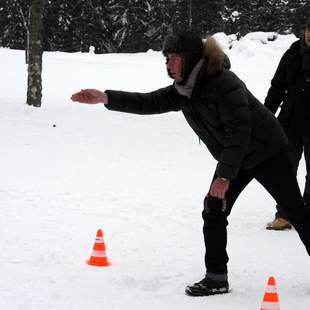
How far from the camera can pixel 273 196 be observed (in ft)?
14.1

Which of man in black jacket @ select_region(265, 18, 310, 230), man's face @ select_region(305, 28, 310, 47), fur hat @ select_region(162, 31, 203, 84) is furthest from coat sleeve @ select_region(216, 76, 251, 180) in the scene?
man in black jacket @ select_region(265, 18, 310, 230)

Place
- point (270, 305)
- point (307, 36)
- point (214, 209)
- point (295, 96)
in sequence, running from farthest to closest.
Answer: point (295, 96)
point (307, 36)
point (214, 209)
point (270, 305)

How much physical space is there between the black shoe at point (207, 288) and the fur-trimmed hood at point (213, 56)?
1.47 meters

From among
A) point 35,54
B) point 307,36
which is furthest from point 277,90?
point 35,54

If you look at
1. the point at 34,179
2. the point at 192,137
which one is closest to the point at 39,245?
the point at 34,179

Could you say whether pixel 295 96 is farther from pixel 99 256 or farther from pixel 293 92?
pixel 99 256

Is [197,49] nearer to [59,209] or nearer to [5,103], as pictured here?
[59,209]

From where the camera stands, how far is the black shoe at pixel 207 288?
4.41 m

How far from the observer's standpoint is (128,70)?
2748 cm

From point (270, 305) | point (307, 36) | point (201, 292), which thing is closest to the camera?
point (270, 305)

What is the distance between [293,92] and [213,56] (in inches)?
84.7

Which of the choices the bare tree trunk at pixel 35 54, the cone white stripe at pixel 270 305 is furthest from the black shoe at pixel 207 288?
the bare tree trunk at pixel 35 54

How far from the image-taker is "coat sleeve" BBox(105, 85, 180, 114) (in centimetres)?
441

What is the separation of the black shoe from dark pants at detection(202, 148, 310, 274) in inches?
3.0
